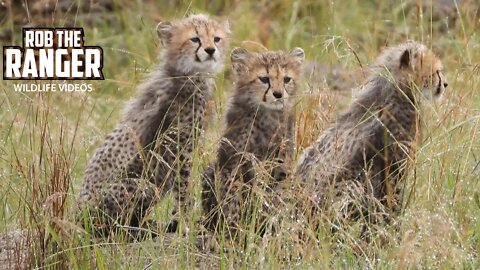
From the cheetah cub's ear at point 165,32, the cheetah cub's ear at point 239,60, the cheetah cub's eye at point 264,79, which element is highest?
the cheetah cub's ear at point 165,32

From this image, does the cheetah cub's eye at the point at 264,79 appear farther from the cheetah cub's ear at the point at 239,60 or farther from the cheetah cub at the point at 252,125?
the cheetah cub's ear at the point at 239,60

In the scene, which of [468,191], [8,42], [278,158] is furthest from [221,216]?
[8,42]

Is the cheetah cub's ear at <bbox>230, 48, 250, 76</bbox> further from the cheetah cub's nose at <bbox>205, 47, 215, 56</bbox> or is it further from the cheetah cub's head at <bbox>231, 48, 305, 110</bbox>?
the cheetah cub's nose at <bbox>205, 47, 215, 56</bbox>

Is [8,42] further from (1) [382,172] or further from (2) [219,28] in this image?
(1) [382,172]

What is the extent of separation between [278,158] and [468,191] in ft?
2.43

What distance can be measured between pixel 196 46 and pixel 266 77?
50 centimetres

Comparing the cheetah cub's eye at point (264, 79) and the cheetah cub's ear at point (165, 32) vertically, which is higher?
the cheetah cub's ear at point (165, 32)

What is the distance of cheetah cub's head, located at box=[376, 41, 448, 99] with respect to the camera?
16.6ft

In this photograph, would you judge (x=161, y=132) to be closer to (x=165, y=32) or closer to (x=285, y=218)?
(x=165, y=32)

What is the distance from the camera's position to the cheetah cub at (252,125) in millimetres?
4922

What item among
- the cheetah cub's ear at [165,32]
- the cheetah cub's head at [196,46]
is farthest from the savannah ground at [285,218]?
the cheetah cub's ear at [165,32]

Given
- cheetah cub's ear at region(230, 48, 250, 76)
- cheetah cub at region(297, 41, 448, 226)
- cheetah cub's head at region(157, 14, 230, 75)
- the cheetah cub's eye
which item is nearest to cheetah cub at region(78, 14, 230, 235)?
cheetah cub's head at region(157, 14, 230, 75)

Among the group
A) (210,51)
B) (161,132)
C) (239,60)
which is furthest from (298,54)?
(161,132)

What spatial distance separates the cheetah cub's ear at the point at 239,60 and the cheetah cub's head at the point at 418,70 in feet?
1.75
